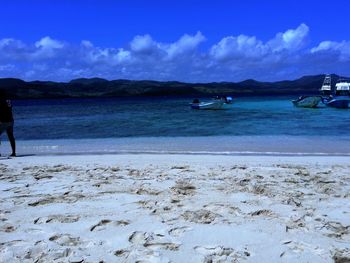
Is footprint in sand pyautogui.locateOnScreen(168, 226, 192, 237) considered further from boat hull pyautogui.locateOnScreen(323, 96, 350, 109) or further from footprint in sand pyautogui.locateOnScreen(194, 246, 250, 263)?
boat hull pyautogui.locateOnScreen(323, 96, 350, 109)

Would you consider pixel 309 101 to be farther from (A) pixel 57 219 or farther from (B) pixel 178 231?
(A) pixel 57 219

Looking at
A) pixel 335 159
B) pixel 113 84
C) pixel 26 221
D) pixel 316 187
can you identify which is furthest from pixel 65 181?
pixel 113 84

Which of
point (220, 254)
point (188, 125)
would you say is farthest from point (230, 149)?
point (188, 125)

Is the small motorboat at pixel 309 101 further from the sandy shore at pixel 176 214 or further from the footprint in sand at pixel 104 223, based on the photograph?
the footprint in sand at pixel 104 223

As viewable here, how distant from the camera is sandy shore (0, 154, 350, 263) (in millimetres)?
4418

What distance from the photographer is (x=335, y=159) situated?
37.3ft

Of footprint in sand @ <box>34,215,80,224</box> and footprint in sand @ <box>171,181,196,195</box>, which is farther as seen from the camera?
footprint in sand @ <box>171,181,196,195</box>

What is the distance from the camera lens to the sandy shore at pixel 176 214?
4.42 m

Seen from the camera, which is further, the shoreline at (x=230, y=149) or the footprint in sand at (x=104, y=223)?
the shoreline at (x=230, y=149)

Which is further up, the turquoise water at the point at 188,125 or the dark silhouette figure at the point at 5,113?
the dark silhouette figure at the point at 5,113

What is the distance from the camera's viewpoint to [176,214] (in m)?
5.67

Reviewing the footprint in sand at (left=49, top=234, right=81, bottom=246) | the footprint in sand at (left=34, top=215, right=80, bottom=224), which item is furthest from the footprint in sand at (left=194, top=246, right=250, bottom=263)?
the footprint in sand at (left=34, top=215, right=80, bottom=224)

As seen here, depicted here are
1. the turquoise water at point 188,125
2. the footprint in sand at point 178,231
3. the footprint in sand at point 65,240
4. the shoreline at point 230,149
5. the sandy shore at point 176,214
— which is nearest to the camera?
the sandy shore at point 176,214

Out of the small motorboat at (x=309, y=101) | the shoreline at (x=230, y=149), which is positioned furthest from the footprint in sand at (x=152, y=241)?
the small motorboat at (x=309, y=101)
